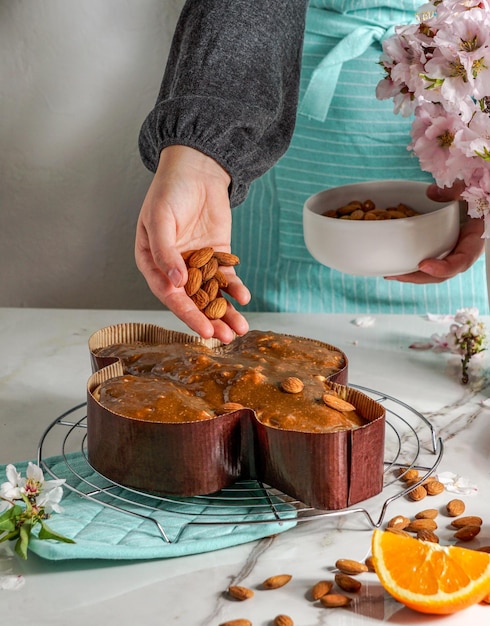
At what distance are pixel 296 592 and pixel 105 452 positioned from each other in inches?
10.3

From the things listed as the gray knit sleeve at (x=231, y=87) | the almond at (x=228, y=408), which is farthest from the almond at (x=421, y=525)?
the gray knit sleeve at (x=231, y=87)

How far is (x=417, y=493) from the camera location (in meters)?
0.95

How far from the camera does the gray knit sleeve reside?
4.13 feet

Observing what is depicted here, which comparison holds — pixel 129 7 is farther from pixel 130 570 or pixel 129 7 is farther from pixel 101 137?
pixel 130 570

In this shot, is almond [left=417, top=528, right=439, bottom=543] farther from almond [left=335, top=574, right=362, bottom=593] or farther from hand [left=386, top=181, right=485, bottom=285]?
hand [left=386, top=181, right=485, bottom=285]

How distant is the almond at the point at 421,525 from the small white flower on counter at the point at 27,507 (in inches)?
13.5

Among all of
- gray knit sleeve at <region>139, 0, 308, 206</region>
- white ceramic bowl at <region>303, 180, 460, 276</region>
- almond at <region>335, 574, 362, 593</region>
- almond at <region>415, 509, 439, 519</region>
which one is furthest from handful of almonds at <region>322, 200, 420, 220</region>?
almond at <region>335, 574, 362, 593</region>

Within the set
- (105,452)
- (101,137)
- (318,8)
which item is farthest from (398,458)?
(101,137)

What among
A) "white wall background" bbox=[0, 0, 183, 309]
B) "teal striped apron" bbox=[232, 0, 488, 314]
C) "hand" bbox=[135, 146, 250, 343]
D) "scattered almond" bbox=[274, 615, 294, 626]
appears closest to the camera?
"scattered almond" bbox=[274, 615, 294, 626]

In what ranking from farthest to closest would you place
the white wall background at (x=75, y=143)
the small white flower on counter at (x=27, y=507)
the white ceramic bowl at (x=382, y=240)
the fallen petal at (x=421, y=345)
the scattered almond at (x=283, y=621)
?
the white wall background at (x=75, y=143) < the fallen petal at (x=421, y=345) < the white ceramic bowl at (x=382, y=240) < the small white flower on counter at (x=27, y=507) < the scattered almond at (x=283, y=621)

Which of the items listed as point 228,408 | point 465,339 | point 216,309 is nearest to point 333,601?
point 228,408

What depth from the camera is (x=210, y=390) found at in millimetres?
968

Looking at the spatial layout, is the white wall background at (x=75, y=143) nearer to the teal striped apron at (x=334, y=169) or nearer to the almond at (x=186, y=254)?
the teal striped apron at (x=334, y=169)

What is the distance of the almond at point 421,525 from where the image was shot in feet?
2.88
